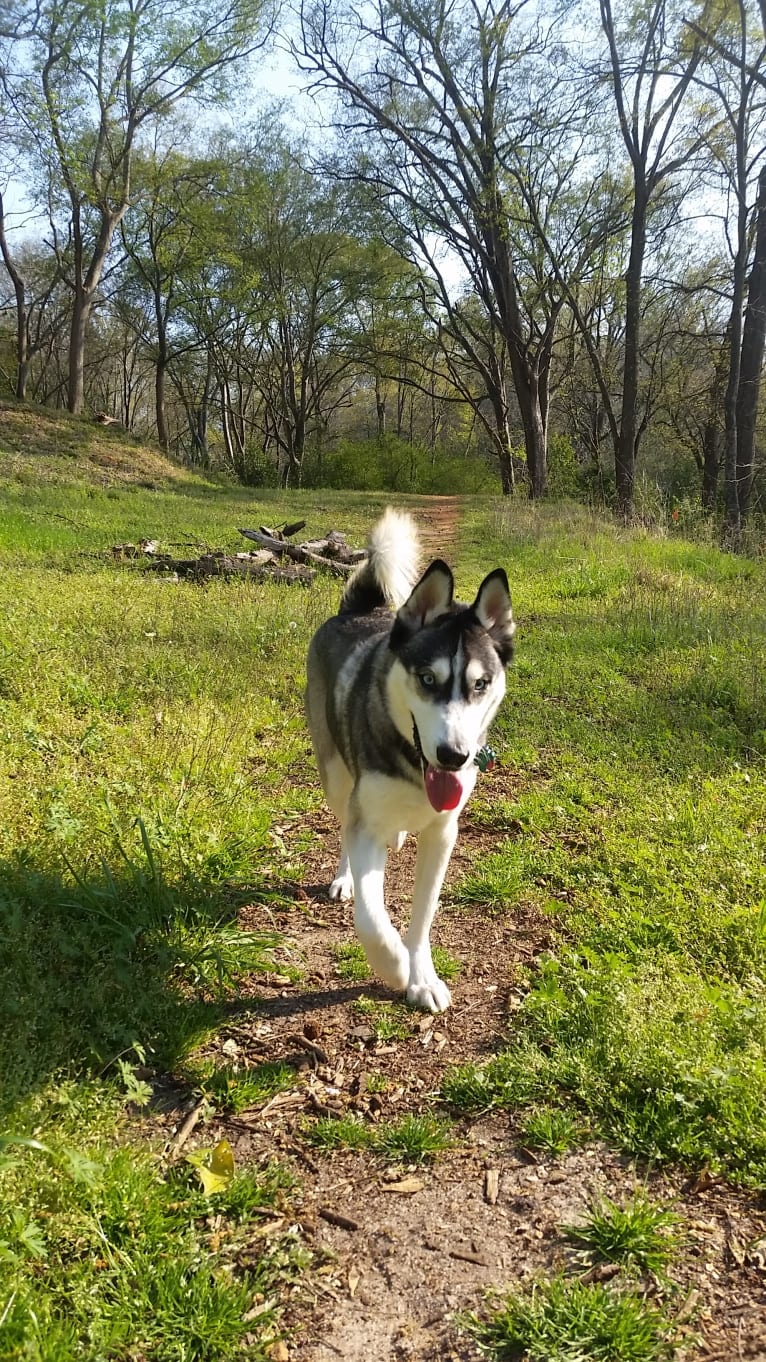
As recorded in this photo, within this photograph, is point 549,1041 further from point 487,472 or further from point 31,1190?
point 487,472

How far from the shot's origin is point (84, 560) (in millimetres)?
10211

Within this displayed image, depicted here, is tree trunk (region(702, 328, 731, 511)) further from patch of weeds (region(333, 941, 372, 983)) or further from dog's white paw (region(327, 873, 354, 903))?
patch of weeds (region(333, 941, 372, 983))

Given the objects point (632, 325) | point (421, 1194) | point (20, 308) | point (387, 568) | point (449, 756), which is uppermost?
point (20, 308)

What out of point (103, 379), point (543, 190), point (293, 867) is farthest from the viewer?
point (103, 379)

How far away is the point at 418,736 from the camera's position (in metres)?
2.73

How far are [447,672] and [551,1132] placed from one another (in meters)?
1.52

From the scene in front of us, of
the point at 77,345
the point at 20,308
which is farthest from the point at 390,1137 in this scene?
the point at 20,308

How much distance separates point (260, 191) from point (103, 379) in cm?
2380

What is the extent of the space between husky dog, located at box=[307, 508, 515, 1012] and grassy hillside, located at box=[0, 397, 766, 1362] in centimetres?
51

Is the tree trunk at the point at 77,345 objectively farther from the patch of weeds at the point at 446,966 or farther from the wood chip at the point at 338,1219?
the wood chip at the point at 338,1219

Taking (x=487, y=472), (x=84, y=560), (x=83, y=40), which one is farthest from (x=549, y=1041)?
(x=487, y=472)

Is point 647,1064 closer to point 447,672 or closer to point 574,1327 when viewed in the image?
point 574,1327

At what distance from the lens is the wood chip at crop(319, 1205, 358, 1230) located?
83.7 inches

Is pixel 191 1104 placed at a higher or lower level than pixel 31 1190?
lower
